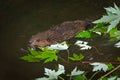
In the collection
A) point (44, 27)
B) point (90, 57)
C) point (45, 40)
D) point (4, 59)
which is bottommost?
point (90, 57)

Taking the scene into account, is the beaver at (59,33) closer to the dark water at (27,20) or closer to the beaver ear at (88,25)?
the beaver ear at (88,25)

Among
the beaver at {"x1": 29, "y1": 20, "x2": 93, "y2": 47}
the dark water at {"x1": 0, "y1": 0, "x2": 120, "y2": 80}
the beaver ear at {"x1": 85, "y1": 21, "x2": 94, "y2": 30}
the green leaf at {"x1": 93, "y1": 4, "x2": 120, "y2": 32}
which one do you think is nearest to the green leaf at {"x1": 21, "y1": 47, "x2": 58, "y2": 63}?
the green leaf at {"x1": 93, "y1": 4, "x2": 120, "y2": 32}

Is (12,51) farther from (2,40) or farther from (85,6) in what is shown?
(85,6)

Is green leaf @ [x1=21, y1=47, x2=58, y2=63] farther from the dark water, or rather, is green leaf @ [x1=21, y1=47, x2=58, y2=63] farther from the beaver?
the beaver

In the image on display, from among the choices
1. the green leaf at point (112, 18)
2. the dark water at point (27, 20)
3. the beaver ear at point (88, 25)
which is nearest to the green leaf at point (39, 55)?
the green leaf at point (112, 18)

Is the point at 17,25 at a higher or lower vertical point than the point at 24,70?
higher

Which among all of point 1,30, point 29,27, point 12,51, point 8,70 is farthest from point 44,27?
point 8,70
